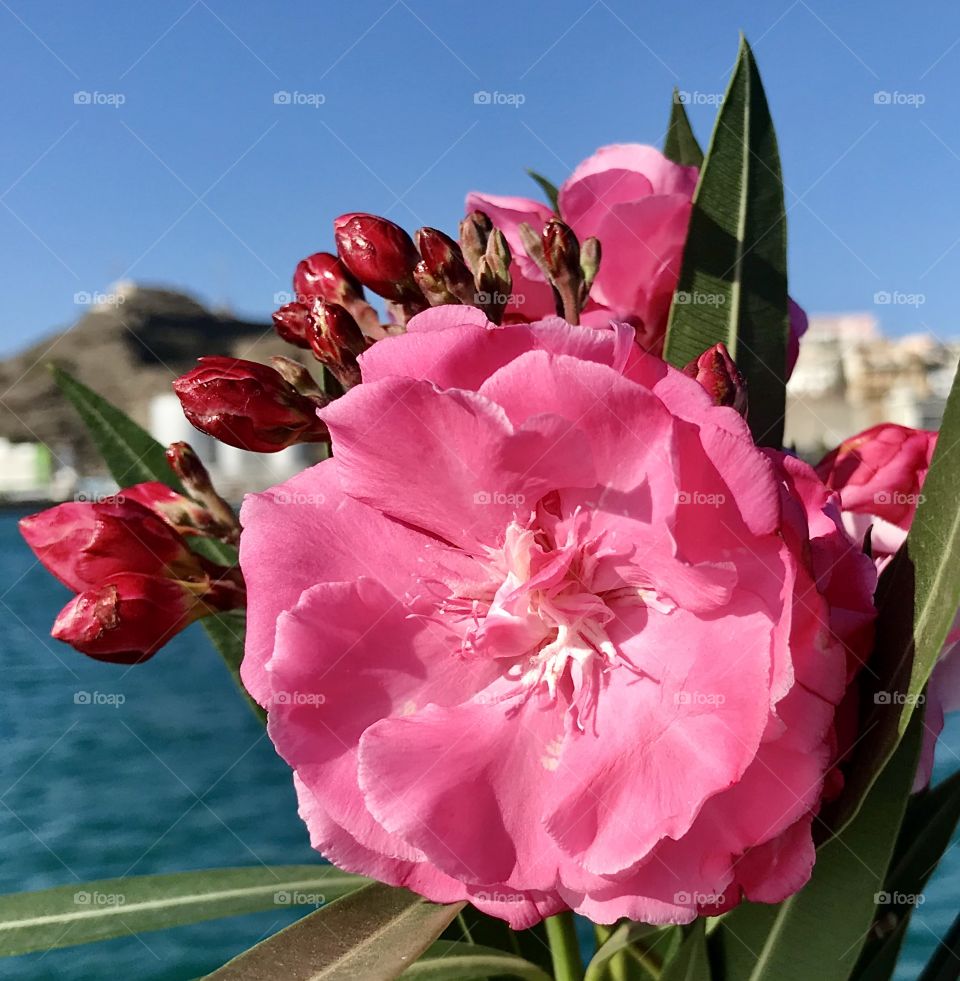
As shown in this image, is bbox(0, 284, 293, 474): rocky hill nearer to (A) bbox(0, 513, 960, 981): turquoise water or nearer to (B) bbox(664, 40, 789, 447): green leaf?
(A) bbox(0, 513, 960, 981): turquoise water

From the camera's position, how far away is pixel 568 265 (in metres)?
0.52

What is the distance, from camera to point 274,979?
1.45 ft

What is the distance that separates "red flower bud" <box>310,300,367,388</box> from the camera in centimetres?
52

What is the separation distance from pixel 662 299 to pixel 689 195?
0.06 m

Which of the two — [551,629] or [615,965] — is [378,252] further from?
[615,965]

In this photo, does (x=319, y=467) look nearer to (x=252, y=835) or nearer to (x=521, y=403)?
(x=521, y=403)

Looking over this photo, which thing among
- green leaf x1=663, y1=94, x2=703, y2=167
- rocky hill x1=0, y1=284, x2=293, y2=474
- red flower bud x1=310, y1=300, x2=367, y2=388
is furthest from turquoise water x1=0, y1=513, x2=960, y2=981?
rocky hill x1=0, y1=284, x2=293, y2=474

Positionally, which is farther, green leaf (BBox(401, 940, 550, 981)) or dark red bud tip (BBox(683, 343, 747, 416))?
green leaf (BBox(401, 940, 550, 981))

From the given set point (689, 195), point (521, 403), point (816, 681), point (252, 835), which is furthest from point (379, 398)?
point (252, 835)

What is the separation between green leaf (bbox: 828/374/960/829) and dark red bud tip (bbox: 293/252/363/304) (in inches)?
13.7

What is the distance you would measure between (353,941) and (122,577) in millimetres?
227

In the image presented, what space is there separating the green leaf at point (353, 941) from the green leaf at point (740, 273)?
31cm

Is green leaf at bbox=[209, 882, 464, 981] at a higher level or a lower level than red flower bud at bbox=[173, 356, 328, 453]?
lower

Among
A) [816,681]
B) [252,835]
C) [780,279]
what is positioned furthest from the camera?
[252,835]
